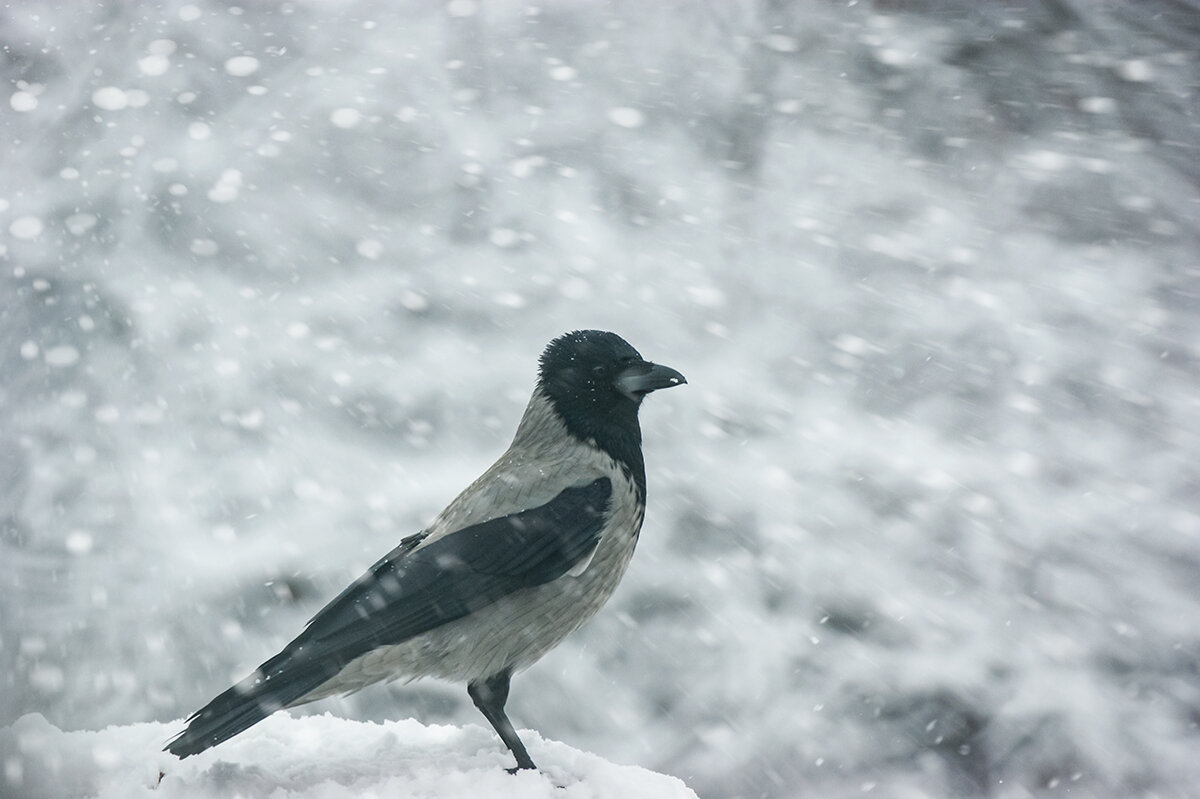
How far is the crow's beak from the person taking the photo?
7.98 ft

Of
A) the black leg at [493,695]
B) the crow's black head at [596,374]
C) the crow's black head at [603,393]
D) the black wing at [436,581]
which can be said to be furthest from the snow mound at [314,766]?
the crow's black head at [596,374]

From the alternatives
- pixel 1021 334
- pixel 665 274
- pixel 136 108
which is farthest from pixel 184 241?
pixel 1021 334

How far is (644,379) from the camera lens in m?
2.47

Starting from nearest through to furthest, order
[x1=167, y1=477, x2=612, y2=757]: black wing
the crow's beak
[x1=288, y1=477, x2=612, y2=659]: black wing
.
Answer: [x1=167, y1=477, x2=612, y2=757]: black wing < [x1=288, y1=477, x2=612, y2=659]: black wing < the crow's beak

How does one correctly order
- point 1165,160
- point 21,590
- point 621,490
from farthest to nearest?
point 1165,160, point 21,590, point 621,490

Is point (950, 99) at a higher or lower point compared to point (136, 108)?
higher

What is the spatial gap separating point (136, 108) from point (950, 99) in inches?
227

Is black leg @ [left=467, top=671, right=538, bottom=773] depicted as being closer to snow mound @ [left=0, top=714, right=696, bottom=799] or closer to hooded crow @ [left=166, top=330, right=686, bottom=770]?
hooded crow @ [left=166, top=330, right=686, bottom=770]

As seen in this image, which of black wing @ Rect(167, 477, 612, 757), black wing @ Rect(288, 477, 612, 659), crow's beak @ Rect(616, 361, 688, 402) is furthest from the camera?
crow's beak @ Rect(616, 361, 688, 402)

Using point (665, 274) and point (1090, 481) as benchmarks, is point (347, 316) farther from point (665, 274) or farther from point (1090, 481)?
point (1090, 481)

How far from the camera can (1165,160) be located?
569 cm

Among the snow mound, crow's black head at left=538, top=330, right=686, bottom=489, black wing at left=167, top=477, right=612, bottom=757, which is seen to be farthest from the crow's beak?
the snow mound

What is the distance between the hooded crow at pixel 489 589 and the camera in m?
2.05

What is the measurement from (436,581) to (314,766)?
51 centimetres
